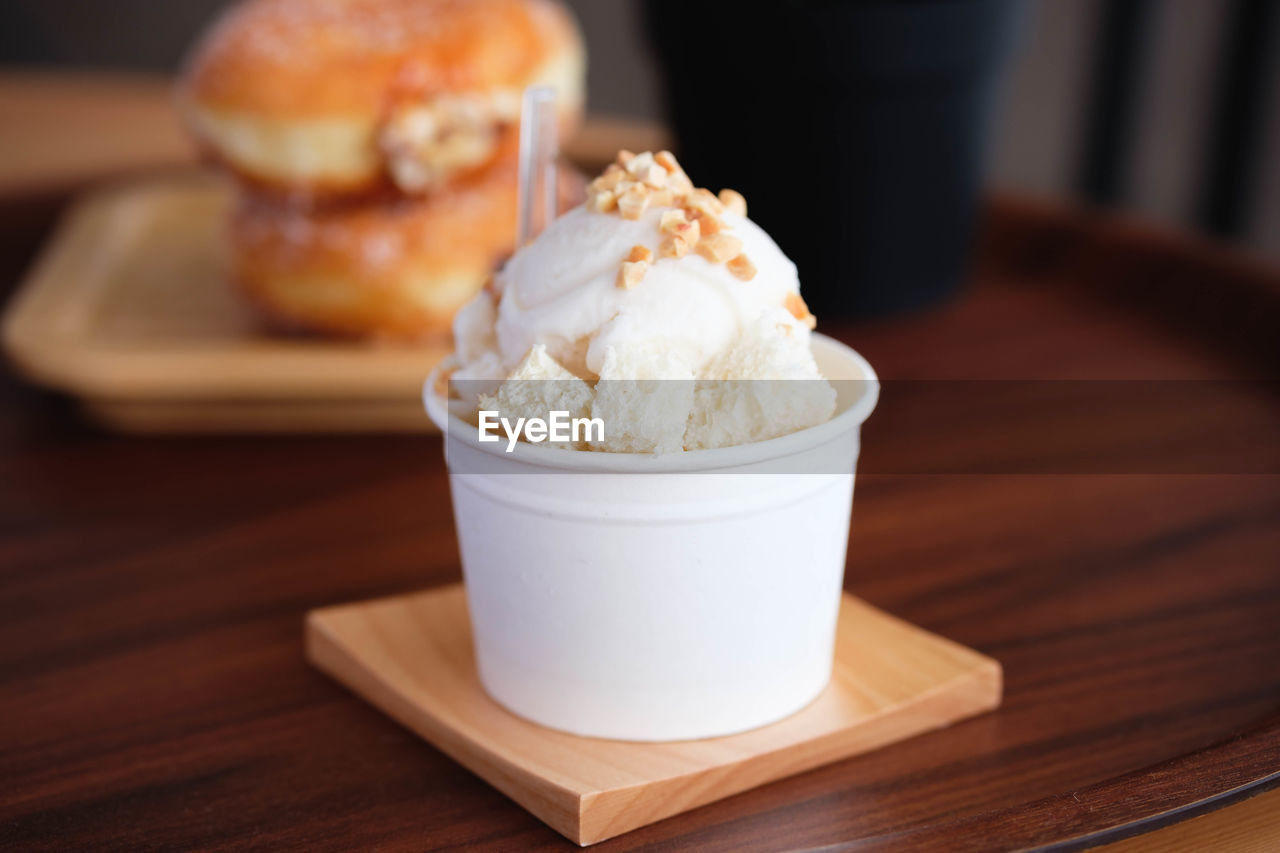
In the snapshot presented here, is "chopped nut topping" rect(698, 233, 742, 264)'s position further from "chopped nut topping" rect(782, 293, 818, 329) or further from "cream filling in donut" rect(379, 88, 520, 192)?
"cream filling in donut" rect(379, 88, 520, 192)

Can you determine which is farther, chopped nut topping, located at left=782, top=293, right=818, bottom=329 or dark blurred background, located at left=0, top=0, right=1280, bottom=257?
dark blurred background, located at left=0, top=0, right=1280, bottom=257

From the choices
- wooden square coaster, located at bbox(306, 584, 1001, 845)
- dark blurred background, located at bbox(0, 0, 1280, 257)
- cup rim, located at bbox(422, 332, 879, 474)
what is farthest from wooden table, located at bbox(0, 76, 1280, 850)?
dark blurred background, located at bbox(0, 0, 1280, 257)

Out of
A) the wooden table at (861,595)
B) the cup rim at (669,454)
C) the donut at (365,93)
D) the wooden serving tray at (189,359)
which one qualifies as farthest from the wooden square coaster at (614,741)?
the donut at (365,93)

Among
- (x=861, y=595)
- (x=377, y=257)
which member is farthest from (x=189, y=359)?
(x=861, y=595)

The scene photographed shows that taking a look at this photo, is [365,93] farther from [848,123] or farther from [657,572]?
[657,572]

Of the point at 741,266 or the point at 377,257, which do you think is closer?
the point at 741,266

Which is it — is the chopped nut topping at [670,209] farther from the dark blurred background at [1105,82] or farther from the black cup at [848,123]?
the dark blurred background at [1105,82]

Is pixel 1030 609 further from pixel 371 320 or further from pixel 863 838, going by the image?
pixel 371 320
